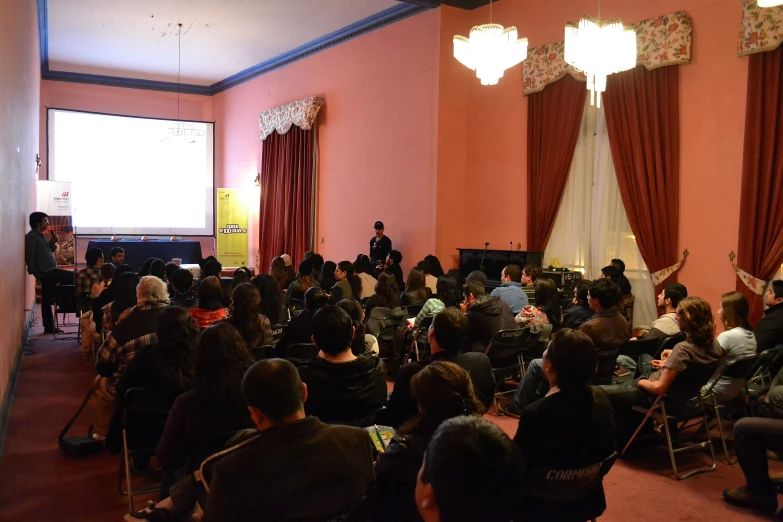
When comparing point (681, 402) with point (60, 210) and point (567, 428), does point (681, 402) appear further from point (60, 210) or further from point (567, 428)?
point (60, 210)

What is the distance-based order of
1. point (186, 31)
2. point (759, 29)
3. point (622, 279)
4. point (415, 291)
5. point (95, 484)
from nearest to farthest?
1. point (95, 484)
2. point (759, 29)
3. point (415, 291)
4. point (622, 279)
5. point (186, 31)

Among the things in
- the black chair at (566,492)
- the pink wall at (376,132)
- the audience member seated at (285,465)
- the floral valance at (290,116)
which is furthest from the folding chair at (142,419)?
the floral valance at (290,116)

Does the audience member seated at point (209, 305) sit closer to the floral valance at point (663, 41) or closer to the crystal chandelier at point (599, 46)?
the crystal chandelier at point (599, 46)

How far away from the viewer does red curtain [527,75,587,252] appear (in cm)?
760

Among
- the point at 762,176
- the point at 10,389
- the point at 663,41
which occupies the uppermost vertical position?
the point at 663,41

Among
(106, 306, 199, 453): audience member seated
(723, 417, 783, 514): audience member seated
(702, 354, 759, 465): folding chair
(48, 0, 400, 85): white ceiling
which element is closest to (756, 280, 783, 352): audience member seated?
(702, 354, 759, 465): folding chair

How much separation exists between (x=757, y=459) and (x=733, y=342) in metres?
0.94

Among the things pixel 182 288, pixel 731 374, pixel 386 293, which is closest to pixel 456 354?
pixel 731 374

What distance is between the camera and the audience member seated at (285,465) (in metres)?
1.62

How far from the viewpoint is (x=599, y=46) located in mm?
4930

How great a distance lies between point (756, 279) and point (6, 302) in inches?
→ 241

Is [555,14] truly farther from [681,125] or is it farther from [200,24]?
[200,24]

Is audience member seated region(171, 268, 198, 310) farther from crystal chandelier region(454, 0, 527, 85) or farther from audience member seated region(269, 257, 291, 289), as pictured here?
crystal chandelier region(454, 0, 527, 85)

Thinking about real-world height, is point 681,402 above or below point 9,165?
below
